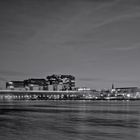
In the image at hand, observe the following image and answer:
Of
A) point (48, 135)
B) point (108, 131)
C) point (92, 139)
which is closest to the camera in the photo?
point (92, 139)

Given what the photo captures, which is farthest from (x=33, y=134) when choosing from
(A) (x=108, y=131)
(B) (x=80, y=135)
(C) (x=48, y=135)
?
(A) (x=108, y=131)

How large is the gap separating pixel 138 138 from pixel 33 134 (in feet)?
30.9

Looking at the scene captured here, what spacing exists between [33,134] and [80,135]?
4336 mm

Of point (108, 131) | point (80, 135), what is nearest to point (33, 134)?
point (80, 135)

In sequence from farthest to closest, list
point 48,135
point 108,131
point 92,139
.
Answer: point 108,131, point 48,135, point 92,139

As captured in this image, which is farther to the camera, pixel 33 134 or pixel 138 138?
pixel 33 134

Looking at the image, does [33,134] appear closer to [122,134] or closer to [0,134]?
[0,134]

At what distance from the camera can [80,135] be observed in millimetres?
31266

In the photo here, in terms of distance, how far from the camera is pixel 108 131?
3397 centimetres

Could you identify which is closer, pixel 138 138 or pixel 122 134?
pixel 138 138

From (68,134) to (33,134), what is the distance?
130 inches

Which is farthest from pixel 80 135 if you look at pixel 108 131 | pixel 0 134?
pixel 0 134

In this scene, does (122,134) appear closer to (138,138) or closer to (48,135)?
(138,138)

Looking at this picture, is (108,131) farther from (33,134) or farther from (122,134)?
(33,134)
